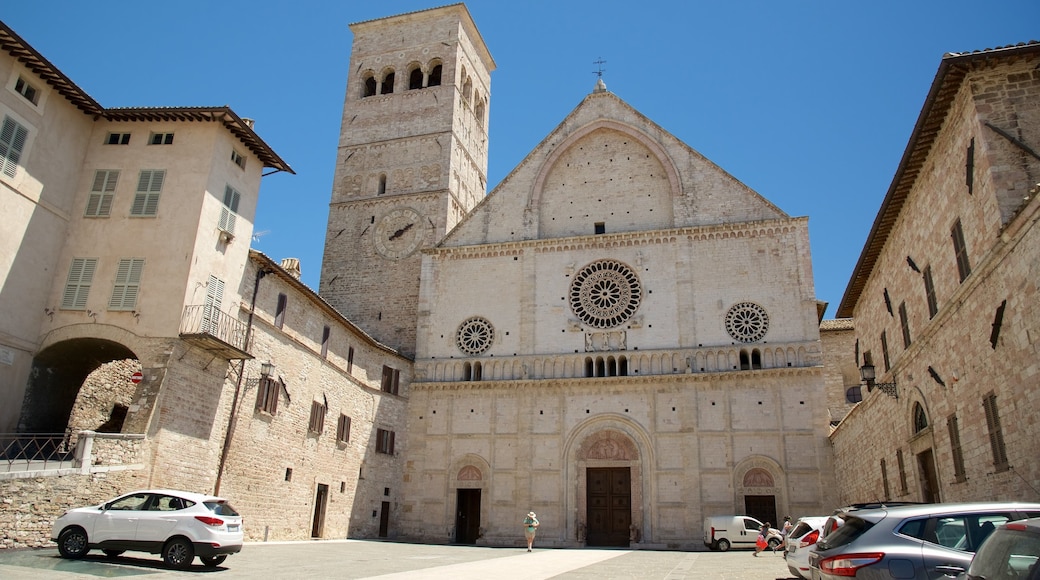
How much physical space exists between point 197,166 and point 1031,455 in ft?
60.9

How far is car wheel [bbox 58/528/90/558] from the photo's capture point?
1182 cm

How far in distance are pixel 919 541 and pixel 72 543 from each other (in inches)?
488

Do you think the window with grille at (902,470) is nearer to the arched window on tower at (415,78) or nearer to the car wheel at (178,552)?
the car wheel at (178,552)

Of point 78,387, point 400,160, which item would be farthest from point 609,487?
point 400,160

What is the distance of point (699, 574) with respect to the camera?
12.7 metres

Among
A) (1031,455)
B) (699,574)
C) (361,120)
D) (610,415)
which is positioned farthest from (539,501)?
(361,120)

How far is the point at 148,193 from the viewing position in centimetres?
1850

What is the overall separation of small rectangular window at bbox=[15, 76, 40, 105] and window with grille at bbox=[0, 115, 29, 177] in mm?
784

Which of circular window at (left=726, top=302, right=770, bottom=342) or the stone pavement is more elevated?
circular window at (left=726, top=302, right=770, bottom=342)

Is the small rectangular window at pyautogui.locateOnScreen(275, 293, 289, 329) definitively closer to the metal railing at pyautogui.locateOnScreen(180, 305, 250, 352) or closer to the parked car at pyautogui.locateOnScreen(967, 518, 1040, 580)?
the metal railing at pyautogui.locateOnScreen(180, 305, 250, 352)

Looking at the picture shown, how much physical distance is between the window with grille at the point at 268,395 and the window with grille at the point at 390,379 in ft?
24.8

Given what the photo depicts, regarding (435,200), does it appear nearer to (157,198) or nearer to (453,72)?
(453,72)

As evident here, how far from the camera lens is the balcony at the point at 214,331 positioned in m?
17.0

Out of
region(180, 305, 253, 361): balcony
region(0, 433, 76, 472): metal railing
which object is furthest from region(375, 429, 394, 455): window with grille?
region(0, 433, 76, 472): metal railing
